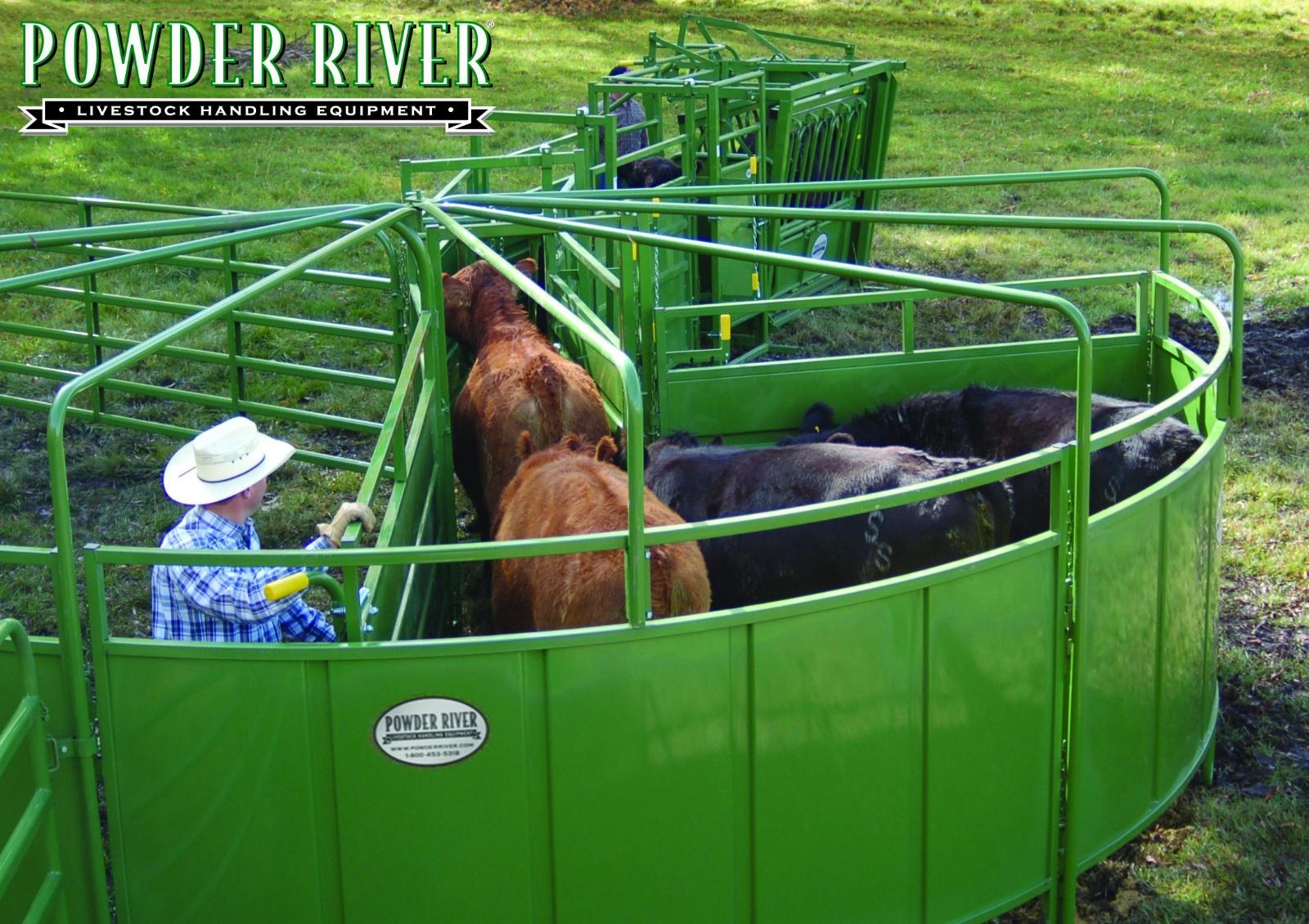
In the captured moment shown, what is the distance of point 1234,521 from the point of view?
8.09 meters

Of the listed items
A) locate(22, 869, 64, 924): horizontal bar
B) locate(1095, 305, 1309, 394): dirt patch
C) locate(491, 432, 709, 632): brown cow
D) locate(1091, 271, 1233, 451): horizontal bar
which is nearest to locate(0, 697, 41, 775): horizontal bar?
locate(22, 869, 64, 924): horizontal bar

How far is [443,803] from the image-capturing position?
154 inches

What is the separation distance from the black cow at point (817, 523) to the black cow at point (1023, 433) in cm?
42

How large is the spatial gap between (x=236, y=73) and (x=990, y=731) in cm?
1884

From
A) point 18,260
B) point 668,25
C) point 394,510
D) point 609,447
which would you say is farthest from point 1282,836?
point 668,25

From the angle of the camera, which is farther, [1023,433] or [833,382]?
[833,382]

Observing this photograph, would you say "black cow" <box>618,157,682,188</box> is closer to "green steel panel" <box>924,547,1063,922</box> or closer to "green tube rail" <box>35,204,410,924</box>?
"green tube rail" <box>35,204,410,924</box>

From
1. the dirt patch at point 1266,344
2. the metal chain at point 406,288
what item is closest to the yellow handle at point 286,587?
the metal chain at point 406,288

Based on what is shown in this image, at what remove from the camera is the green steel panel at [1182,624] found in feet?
16.3

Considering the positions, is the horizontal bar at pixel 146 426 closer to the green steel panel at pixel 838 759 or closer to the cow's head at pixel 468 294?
the cow's head at pixel 468 294

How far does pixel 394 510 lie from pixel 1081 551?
2.24 meters

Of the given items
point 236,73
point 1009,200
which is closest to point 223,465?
point 1009,200

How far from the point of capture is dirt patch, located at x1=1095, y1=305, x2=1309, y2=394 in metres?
10.3

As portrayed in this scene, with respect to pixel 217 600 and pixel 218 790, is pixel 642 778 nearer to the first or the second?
pixel 218 790
